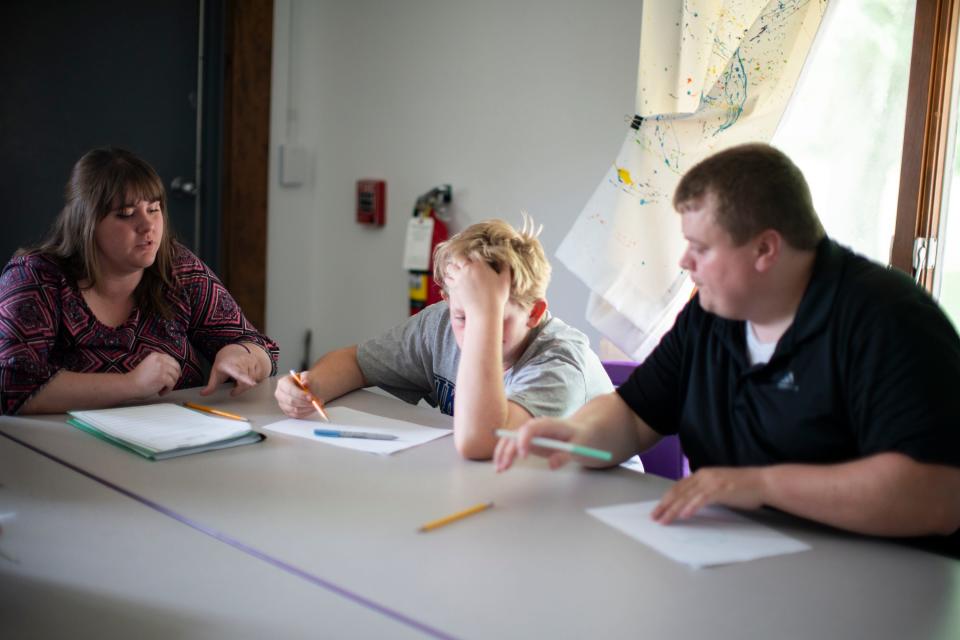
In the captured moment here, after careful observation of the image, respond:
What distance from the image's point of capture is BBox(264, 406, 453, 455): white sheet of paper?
63.8 inches

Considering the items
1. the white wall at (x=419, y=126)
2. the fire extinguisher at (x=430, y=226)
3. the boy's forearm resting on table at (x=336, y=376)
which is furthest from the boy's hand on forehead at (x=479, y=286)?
the fire extinguisher at (x=430, y=226)

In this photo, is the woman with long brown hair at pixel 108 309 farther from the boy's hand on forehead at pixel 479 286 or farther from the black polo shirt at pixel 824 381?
the black polo shirt at pixel 824 381

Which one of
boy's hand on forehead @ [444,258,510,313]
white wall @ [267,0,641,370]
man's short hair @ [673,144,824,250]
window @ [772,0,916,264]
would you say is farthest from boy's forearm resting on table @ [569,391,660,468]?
white wall @ [267,0,641,370]

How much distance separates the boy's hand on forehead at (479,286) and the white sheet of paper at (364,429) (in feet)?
0.84

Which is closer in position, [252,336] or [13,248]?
[252,336]

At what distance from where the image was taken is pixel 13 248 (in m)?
3.34

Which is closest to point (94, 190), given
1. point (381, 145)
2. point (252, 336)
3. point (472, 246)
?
point (252, 336)

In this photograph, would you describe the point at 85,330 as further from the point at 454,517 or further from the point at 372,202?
the point at 372,202

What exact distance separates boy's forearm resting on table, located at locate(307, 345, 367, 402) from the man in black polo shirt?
0.65 metres

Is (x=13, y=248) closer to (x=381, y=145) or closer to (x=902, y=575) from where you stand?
(x=381, y=145)

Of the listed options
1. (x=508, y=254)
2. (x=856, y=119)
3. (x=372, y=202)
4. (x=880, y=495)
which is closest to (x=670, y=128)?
(x=856, y=119)

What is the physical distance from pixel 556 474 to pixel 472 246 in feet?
1.71

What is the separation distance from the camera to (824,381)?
1305 millimetres

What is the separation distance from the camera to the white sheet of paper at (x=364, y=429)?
1621 mm
